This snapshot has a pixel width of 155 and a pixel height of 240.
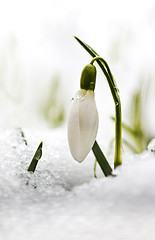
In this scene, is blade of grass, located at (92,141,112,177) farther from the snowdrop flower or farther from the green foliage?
the green foliage

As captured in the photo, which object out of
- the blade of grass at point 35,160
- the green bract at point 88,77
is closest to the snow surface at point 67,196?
the blade of grass at point 35,160

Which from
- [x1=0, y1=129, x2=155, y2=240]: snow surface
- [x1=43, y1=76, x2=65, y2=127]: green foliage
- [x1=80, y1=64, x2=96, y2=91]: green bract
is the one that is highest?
[x1=80, y1=64, x2=96, y2=91]: green bract

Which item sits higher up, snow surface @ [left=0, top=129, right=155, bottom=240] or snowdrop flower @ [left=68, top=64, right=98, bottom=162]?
snowdrop flower @ [left=68, top=64, right=98, bottom=162]

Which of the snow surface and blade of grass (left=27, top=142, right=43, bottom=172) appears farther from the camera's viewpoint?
blade of grass (left=27, top=142, right=43, bottom=172)

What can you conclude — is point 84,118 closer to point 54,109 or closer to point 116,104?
point 116,104

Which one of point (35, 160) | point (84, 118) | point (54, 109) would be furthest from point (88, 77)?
point (54, 109)

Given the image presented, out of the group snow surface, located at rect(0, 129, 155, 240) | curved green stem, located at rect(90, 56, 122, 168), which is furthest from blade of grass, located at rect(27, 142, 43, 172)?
curved green stem, located at rect(90, 56, 122, 168)

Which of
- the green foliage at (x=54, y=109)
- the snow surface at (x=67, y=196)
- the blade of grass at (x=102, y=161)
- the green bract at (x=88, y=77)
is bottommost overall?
the snow surface at (x=67, y=196)

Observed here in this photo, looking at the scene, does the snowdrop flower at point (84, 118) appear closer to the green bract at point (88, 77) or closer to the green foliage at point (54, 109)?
the green bract at point (88, 77)
